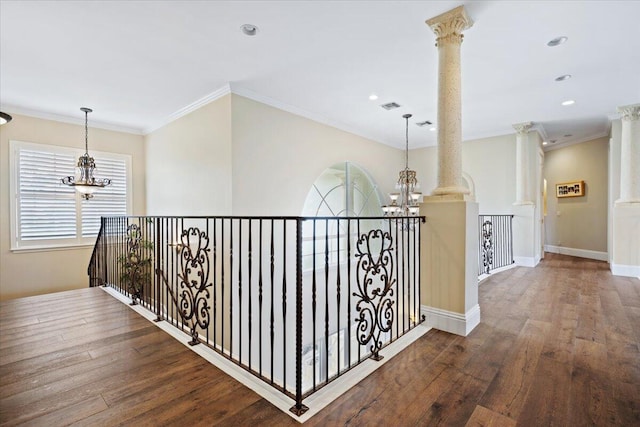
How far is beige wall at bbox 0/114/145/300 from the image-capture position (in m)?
4.86

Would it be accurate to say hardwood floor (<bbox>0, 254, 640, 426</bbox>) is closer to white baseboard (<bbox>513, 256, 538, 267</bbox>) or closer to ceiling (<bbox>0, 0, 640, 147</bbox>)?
ceiling (<bbox>0, 0, 640, 147</bbox>)

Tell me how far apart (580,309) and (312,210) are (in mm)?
4080

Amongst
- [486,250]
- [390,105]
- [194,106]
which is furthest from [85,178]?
[486,250]

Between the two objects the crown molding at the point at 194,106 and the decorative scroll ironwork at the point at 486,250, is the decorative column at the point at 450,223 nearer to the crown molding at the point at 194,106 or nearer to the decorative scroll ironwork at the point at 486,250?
the decorative scroll ironwork at the point at 486,250

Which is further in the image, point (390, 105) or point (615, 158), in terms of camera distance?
point (615, 158)

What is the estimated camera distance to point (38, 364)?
2150 mm

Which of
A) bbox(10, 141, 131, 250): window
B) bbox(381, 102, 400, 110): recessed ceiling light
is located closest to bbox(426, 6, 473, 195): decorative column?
bbox(381, 102, 400, 110): recessed ceiling light

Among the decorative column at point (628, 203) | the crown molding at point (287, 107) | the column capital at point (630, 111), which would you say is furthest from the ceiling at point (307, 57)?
the decorative column at point (628, 203)

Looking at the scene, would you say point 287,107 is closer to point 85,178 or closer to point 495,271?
point 85,178

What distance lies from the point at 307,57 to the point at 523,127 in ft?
16.5

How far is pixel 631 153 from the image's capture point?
5258 millimetres

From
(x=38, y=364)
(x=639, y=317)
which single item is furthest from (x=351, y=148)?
(x=38, y=364)

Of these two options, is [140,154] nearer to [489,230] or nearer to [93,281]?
[93,281]

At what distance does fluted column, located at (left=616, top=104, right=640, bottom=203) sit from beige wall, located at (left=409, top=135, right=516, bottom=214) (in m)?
1.74
